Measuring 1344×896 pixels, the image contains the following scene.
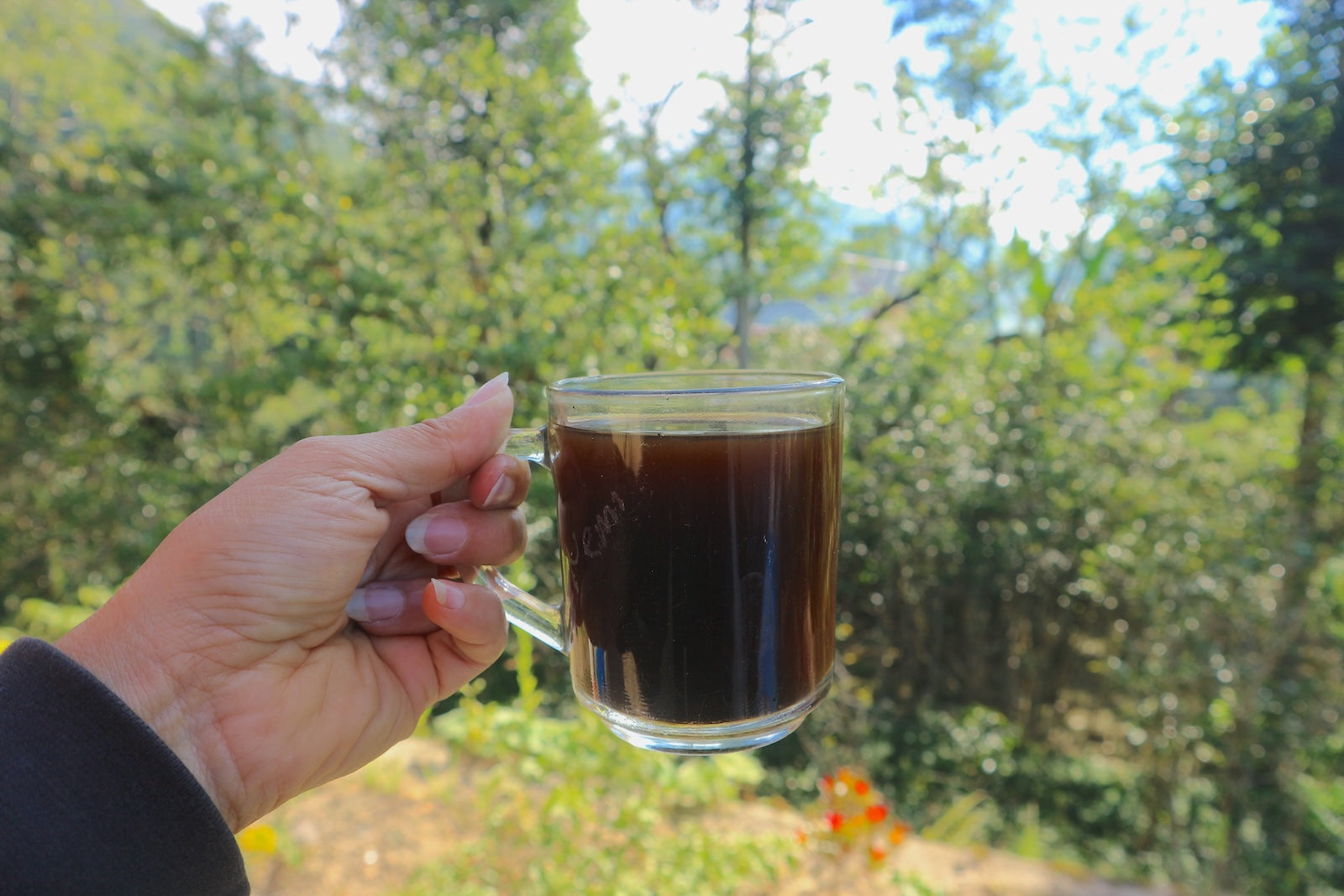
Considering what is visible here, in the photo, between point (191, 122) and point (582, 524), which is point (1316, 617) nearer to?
point (582, 524)

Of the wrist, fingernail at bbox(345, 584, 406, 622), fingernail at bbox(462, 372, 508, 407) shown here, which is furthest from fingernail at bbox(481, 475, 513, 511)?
the wrist

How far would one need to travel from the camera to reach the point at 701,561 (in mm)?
959

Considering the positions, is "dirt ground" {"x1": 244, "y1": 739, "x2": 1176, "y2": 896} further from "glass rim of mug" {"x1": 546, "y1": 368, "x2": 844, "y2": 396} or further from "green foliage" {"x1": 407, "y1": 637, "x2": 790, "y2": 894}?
"glass rim of mug" {"x1": 546, "y1": 368, "x2": 844, "y2": 396}

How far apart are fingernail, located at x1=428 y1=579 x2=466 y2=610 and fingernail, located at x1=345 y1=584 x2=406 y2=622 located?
0.19 metres

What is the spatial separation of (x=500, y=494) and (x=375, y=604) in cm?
36

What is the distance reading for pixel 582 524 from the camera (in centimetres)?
105

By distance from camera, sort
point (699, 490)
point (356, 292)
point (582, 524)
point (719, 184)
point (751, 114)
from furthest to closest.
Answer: point (719, 184)
point (751, 114)
point (356, 292)
point (582, 524)
point (699, 490)

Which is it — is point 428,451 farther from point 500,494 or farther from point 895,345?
point 895,345

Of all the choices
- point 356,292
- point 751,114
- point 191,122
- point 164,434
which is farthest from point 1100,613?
point 191,122

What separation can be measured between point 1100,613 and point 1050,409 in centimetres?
133

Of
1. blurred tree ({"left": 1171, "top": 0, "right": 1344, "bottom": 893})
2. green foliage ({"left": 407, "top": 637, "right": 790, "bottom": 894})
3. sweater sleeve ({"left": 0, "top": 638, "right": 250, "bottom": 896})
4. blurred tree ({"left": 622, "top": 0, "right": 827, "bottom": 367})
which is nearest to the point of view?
sweater sleeve ({"left": 0, "top": 638, "right": 250, "bottom": 896})

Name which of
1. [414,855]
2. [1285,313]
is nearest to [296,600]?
[414,855]

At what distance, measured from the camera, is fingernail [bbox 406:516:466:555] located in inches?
47.0

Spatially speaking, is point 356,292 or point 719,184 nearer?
point 356,292
